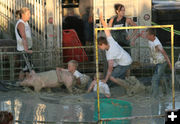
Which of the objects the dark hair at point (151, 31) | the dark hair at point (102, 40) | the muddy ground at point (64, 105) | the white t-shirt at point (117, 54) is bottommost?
the muddy ground at point (64, 105)

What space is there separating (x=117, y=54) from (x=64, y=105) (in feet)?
4.49

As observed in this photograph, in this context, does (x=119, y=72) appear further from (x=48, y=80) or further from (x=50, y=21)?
(x=50, y=21)

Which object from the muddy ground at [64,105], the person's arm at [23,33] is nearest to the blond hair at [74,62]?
the muddy ground at [64,105]

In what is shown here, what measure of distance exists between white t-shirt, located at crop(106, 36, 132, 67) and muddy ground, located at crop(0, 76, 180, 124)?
0.44m

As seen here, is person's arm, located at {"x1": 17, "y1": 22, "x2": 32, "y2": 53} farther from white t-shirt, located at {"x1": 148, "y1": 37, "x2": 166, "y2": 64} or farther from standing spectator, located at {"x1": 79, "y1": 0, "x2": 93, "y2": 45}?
white t-shirt, located at {"x1": 148, "y1": 37, "x2": 166, "y2": 64}

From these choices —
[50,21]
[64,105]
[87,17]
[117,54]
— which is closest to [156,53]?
[117,54]

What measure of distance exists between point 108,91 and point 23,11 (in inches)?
117

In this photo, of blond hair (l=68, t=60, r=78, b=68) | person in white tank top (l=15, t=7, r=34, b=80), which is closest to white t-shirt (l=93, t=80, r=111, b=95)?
blond hair (l=68, t=60, r=78, b=68)

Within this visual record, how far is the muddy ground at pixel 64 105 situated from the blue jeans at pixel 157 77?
0.10 meters

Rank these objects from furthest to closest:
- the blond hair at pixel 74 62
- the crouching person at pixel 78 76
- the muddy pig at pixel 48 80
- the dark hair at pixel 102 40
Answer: the blond hair at pixel 74 62
the muddy pig at pixel 48 80
the crouching person at pixel 78 76
the dark hair at pixel 102 40

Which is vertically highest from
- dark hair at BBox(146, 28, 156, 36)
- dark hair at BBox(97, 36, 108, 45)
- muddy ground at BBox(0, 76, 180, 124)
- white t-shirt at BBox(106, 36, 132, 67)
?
dark hair at BBox(146, 28, 156, 36)

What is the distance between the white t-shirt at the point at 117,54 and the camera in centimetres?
775

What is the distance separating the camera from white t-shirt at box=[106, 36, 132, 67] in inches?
305

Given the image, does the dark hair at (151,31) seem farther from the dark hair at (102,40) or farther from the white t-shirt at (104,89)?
the white t-shirt at (104,89)
